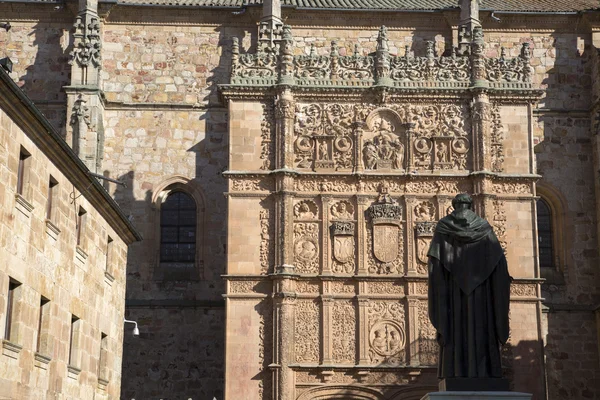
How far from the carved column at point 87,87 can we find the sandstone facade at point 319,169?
0.08m

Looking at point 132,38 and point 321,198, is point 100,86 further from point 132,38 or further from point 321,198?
point 321,198

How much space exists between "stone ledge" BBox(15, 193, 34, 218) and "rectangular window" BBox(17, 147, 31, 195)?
0.29 meters

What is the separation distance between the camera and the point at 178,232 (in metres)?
31.4

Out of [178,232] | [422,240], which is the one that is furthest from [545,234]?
[178,232]

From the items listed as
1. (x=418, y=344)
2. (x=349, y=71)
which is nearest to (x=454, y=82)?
(x=349, y=71)

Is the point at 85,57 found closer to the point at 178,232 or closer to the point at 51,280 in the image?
the point at 178,232

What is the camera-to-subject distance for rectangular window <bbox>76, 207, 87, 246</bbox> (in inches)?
894

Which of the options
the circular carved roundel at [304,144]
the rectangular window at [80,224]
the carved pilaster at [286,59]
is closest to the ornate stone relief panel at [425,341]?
the circular carved roundel at [304,144]

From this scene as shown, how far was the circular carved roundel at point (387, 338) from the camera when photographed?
90.3 ft

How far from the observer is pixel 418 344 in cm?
2756

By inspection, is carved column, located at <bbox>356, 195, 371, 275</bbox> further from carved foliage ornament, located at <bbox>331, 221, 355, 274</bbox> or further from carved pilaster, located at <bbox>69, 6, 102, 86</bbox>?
carved pilaster, located at <bbox>69, 6, 102, 86</bbox>

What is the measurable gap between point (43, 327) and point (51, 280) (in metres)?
0.90

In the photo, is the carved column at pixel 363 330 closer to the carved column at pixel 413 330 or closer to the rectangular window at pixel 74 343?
the carved column at pixel 413 330

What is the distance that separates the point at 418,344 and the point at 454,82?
7.27 metres
